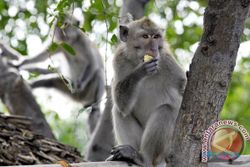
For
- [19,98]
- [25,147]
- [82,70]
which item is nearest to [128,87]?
[25,147]

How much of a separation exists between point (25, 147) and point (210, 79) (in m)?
3.38

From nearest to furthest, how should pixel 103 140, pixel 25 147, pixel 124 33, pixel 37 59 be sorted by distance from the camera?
pixel 124 33 < pixel 25 147 < pixel 103 140 < pixel 37 59

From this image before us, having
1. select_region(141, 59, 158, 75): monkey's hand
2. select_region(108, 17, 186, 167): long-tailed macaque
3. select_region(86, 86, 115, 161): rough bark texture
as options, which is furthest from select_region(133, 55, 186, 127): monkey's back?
select_region(86, 86, 115, 161): rough bark texture

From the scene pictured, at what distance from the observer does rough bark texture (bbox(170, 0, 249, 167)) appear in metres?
3.71

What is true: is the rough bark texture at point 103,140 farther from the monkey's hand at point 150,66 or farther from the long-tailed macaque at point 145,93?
the monkey's hand at point 150,66

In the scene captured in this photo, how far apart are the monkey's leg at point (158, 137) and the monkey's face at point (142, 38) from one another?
624 mm

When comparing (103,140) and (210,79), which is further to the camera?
(103,140)

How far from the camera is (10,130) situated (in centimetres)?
700

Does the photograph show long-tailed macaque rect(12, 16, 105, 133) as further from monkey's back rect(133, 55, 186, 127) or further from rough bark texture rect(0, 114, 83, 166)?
monkey's back rect(133, 55, 186, 127)

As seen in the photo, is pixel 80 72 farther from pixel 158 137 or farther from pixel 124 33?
pixel 158 137

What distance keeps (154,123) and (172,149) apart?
2.03m

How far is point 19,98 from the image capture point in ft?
29.8

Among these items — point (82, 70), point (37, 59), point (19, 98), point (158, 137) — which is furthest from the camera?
point (82, 70)

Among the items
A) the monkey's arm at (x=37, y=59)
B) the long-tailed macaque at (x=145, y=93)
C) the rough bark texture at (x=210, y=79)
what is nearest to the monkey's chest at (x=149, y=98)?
the long-tailed macaque at (x=145, y=93)
